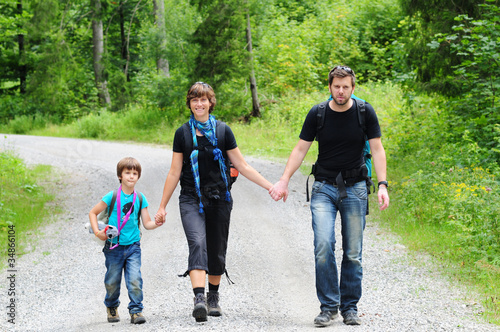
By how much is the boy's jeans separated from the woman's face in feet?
4.34

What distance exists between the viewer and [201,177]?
4.98m

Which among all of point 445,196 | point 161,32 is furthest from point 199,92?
point 161,32

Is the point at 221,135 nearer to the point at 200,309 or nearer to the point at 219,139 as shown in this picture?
the point at 219,139

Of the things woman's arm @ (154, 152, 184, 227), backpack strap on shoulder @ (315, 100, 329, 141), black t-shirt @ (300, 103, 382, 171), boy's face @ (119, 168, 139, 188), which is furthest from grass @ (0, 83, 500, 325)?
boy's face @ (119, 168, 139, 188)

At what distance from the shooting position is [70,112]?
88.8 ft

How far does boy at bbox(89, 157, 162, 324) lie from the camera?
16.5 ft

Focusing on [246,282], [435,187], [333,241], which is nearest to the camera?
[333,241]

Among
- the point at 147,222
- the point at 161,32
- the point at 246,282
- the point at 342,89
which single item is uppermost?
the point at 161,32

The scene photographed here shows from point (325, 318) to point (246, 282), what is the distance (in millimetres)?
2063

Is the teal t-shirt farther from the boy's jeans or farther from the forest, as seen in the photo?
the forest

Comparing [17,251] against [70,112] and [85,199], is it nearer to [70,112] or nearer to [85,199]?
[85,199]

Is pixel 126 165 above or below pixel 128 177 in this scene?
above

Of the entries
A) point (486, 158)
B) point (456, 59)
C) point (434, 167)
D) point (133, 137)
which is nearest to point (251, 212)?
point (434, 167)

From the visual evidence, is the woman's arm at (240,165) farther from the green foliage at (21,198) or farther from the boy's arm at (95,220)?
the green foliage at (21,198)
